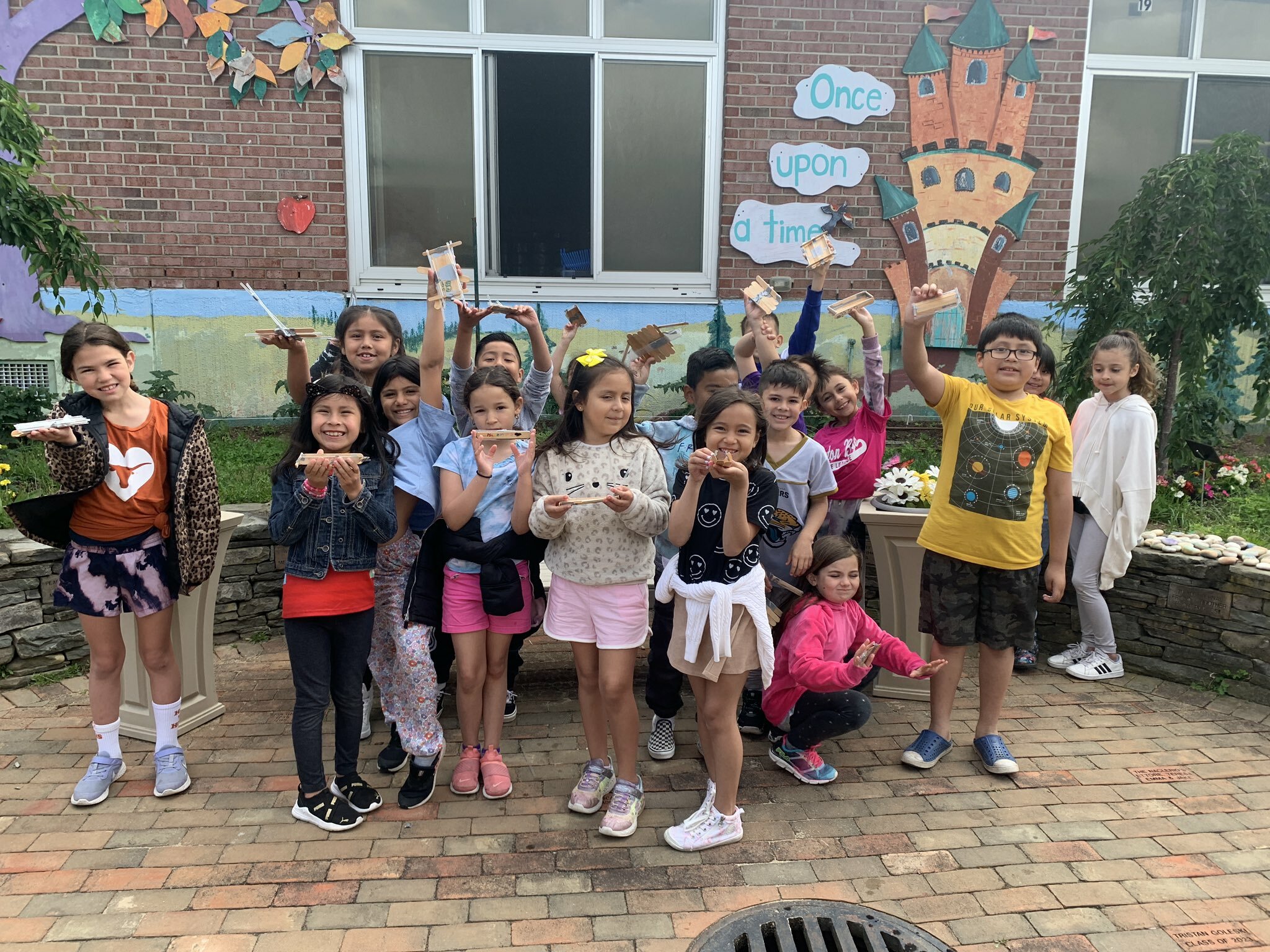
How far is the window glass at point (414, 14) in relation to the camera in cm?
657

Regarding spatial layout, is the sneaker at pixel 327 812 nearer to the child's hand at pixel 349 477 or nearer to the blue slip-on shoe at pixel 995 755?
the child's hand at pixel 349 477

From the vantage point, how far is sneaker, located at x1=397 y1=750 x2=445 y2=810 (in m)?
3.01

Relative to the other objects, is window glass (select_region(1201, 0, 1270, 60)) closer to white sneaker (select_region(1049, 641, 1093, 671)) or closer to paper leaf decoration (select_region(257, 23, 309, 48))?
white sneaker (select_region(1049, 641, 1093, 671))

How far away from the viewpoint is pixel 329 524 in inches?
112

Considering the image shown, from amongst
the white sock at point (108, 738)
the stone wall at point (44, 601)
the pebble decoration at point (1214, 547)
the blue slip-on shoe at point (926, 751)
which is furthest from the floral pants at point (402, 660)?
the pebble decoration at point (1214, 547)

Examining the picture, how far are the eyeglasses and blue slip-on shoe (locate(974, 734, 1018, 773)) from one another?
60.7 inches

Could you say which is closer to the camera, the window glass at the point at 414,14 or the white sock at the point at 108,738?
the white sock at the point at 108,738

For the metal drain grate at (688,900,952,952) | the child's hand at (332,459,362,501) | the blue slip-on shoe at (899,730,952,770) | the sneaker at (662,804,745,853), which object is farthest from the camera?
the blue slip-on shoe at (899,730,952,770)

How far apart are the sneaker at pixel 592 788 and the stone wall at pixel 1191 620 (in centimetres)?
262

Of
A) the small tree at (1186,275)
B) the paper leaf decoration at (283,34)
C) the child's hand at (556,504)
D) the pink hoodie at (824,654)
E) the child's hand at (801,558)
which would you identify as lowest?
the pink hoodie at (824,654)

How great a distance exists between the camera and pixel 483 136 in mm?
6887

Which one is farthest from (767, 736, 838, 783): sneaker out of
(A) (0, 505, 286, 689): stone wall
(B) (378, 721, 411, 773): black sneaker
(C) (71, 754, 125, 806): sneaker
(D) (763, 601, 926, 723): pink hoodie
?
(A) (0, 505, 286, 689): stone wall

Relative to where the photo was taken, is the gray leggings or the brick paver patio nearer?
the brick paver patio

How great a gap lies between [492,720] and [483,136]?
5355 mm
